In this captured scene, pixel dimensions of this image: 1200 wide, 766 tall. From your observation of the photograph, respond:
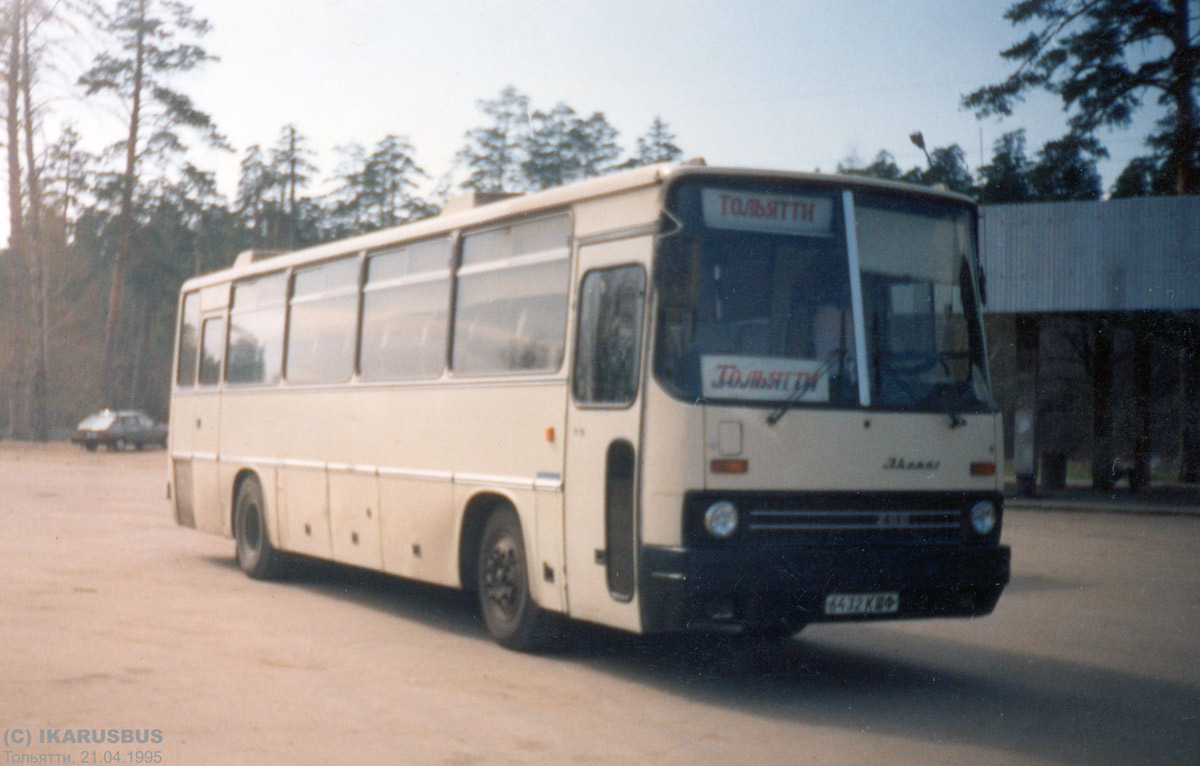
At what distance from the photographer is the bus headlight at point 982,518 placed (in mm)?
8539

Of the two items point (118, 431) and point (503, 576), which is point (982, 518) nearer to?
point (503, 576)

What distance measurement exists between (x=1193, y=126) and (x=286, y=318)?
26085 millimetres

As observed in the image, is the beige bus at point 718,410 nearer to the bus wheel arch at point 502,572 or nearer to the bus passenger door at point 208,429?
the bus wheel arch at point 502,572

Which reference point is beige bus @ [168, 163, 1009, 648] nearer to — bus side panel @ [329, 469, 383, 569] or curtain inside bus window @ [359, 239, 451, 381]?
curtain inside bus window @ [359, 239, 451, 381]

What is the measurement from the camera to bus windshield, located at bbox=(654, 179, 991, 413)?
25.9ft

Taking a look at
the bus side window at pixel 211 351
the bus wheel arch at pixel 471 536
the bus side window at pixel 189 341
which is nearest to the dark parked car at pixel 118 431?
the bus side window at pixel 189 341

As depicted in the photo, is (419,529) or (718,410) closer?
(718,410)

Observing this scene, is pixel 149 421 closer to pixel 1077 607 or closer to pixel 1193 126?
pixel 1193 126

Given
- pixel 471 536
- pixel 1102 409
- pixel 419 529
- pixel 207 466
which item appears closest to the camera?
pixel 471 536

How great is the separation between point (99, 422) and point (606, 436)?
48768 mm

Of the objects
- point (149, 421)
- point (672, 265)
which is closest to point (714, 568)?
point (672, 265)

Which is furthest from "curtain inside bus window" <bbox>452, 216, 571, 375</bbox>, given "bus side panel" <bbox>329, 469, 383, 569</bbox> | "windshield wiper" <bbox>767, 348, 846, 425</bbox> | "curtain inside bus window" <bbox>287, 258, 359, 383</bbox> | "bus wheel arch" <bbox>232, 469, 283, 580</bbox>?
"bus wheel arch" <bbox>232, 469, 283, 580</bbox>

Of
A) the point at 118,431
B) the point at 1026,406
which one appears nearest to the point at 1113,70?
the point at 1026,406

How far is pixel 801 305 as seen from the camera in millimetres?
8062
